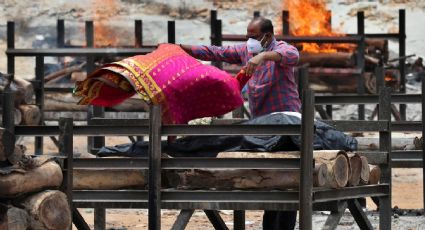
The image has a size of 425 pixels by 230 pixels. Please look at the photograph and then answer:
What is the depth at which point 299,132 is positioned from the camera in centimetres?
877

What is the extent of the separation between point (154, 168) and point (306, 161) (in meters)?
1.03

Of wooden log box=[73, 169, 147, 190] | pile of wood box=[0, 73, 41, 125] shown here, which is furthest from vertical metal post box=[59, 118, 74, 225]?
pile of wood box=[0, 73, 41, 125]

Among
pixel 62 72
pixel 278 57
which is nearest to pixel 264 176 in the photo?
pixel 278 57

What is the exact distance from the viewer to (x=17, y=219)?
7883 millimetres

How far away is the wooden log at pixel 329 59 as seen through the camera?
21938 millimetres

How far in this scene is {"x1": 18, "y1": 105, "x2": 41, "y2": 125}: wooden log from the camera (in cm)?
1762

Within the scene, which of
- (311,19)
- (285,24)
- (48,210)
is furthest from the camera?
(311,19)

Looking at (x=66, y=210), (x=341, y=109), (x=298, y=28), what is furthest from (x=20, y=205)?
(x=341, y=109)

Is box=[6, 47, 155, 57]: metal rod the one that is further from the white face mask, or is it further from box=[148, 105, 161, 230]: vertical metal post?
box=[148, 105, 161, 230]: vertical metal post

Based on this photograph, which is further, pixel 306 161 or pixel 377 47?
pixel 377 47

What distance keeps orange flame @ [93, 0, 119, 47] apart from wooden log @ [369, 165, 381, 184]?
22052mm

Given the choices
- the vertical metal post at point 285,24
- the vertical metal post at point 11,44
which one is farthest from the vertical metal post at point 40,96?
the vertical metal post at point 285,24

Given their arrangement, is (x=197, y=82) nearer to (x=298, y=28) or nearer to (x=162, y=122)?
(x=162, y=122)

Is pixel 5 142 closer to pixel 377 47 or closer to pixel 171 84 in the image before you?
pixel 171 84
